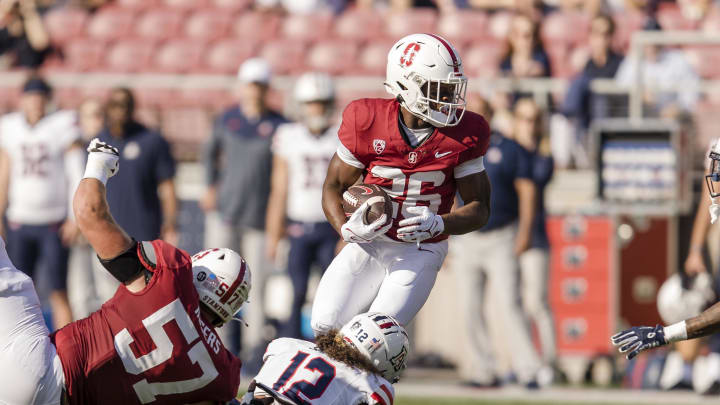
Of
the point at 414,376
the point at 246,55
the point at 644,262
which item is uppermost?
the point at 246,55

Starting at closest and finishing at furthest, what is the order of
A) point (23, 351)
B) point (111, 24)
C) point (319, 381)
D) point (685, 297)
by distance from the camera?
1. point (23, 351)
2. point (319, 381)
3. point (685, 297)
4. point (111, 24)

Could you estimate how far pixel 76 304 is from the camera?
32.8 ft

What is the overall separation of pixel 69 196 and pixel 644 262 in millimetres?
4396

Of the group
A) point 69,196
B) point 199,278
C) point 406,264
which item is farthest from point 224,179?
point 199,278

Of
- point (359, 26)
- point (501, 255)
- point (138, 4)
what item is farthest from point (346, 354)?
point (138, 4)

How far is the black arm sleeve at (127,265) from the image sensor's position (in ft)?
15.2

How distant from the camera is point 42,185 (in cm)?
925

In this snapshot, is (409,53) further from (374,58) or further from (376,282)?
(374,58)

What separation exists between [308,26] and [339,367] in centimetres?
855

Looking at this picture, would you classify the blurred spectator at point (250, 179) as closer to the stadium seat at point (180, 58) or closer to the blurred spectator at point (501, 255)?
the blurred spectator at point (501, 255)

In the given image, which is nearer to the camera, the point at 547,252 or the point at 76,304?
the point at 547,252

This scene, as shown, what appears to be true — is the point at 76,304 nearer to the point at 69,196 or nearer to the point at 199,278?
the point at 69,196

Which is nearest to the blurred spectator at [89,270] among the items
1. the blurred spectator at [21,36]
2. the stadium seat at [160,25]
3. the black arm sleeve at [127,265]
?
the blurred spectator at [21,36]

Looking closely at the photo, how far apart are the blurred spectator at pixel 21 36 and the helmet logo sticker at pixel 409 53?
7042mm
